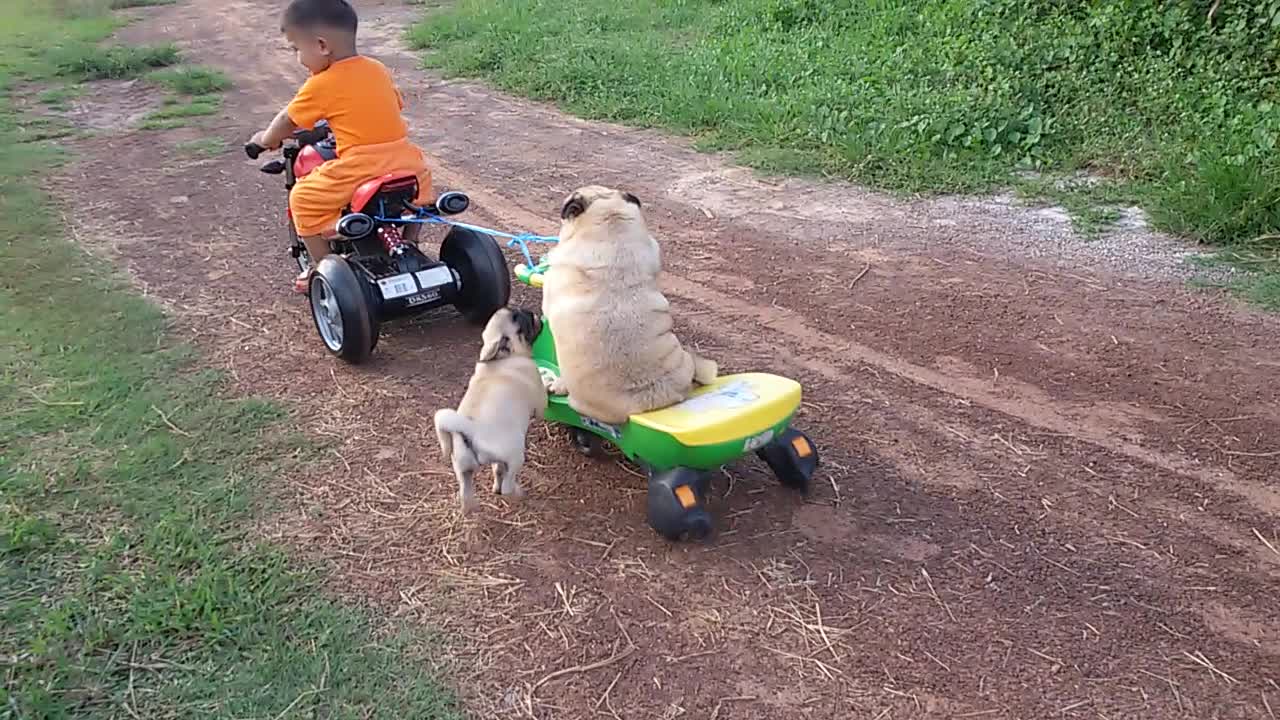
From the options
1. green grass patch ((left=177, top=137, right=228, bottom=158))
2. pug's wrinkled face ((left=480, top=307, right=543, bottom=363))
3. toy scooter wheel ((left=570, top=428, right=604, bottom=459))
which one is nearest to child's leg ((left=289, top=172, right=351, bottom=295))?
pug's wrinkled face ((left=480, top=307, right=543, bottom=363))

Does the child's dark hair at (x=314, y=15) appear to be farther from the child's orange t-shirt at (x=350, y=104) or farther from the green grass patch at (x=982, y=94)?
the green grass patch at (x=982, y=94)

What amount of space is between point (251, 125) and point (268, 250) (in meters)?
3.57

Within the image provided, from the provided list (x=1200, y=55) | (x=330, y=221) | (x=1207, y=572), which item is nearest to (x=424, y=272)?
(x=330, y=221)

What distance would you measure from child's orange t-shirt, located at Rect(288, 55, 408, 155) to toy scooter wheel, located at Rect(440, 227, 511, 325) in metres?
0.62

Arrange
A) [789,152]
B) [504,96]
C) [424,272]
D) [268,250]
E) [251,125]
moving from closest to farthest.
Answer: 1. [424,272]
2. [268,250]
3. [789,152]
4. [251,125]
5. [504,96]

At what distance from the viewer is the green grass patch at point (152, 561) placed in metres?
3.05

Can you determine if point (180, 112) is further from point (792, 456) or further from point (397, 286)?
point (792, 456)

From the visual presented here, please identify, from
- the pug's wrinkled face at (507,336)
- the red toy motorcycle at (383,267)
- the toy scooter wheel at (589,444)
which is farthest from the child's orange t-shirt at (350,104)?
the toy scooter wheel at (589,444)

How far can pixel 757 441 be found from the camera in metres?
3.64

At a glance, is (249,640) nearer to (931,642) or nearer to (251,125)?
(931,642)

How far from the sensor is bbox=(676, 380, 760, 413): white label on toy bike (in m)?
3.67

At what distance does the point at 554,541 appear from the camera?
12.3 feet

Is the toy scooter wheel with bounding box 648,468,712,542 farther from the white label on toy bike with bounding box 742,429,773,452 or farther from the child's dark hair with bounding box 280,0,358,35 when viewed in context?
the child's dark hair with bounding box 280,0,358,35

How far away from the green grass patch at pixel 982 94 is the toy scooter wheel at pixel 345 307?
389 cm
